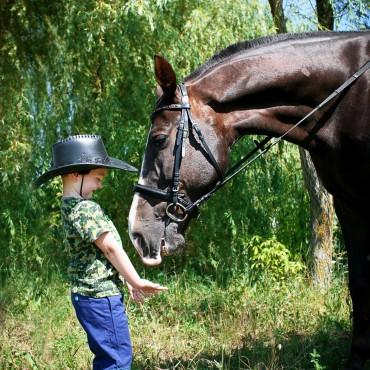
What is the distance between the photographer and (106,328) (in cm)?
336

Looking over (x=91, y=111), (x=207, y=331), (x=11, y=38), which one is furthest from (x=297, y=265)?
(x=11, y=38)

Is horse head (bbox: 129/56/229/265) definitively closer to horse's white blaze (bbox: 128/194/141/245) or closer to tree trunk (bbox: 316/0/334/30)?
horse's white blaze (bbox: 128/194/141/245)

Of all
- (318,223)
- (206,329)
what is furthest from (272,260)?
(206,329)

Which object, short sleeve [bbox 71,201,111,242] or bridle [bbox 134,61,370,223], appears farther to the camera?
bridle [bbox 134,61,370,223]

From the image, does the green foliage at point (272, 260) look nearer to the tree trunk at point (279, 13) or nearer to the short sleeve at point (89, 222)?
the tree trunk at point (279, 13)

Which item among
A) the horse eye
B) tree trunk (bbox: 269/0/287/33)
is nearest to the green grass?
the horse eye

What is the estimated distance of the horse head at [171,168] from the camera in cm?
356

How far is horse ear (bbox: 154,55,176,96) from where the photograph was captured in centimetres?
351

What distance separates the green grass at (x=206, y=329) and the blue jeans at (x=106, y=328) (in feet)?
2.76

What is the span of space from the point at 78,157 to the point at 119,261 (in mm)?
633

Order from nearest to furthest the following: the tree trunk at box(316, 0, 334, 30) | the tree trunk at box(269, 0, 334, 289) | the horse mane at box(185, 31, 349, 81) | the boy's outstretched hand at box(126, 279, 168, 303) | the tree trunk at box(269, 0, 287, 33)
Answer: the boy's outstretched hand at box(126, 279, 168, 303) → the horse mane at box(185, 31, 349, 81) → the tree trunk at box(269, 0, 334, 289) → the tree trunk at box(269, 0, 287, 33) → the tree trunk at box(316, 0, 334, 30)

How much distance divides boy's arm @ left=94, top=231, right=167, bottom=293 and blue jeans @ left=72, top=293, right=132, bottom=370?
0.20 m

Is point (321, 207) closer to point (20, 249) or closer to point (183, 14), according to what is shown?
point (183, 14)

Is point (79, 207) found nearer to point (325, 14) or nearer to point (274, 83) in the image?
point (274, 83)
